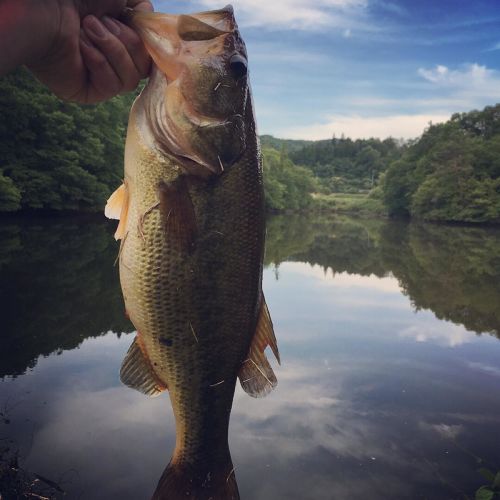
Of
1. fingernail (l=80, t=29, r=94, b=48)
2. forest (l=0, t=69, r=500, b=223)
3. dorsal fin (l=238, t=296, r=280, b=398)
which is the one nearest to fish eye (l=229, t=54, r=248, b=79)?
fingernail (l=80, t=29, r=94, b=48)

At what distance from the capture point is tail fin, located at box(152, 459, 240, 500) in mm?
2413

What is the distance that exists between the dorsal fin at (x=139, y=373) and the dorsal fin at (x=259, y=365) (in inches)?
16.7

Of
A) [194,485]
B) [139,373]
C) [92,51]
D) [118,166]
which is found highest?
[118,166]

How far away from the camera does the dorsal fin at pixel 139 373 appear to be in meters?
2.38

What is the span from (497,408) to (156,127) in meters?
8.30

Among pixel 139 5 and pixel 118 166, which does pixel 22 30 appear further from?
pixel 118 166

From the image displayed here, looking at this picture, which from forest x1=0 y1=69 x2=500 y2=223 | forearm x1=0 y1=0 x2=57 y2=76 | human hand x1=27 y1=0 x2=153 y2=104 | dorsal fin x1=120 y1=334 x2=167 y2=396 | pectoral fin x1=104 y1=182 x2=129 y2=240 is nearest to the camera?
forearm x1=0 y1=0 x2=57 y2=76

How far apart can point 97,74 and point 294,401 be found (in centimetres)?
680

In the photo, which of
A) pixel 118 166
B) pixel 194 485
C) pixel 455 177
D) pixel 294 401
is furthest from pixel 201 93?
pixel 455 177

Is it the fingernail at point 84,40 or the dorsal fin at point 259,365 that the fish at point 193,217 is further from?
the fingernail at point 84,40

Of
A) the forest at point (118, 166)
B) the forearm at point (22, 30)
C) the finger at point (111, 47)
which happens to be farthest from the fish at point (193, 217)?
the forest at point (118, 166)

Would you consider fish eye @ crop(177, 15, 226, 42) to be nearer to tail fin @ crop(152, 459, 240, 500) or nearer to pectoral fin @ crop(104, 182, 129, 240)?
pectoral fin @ crop(104, 182, 129, 240)

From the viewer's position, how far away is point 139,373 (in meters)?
2.40

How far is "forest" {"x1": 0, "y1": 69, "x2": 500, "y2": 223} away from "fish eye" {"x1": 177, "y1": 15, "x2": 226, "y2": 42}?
24924 mm
